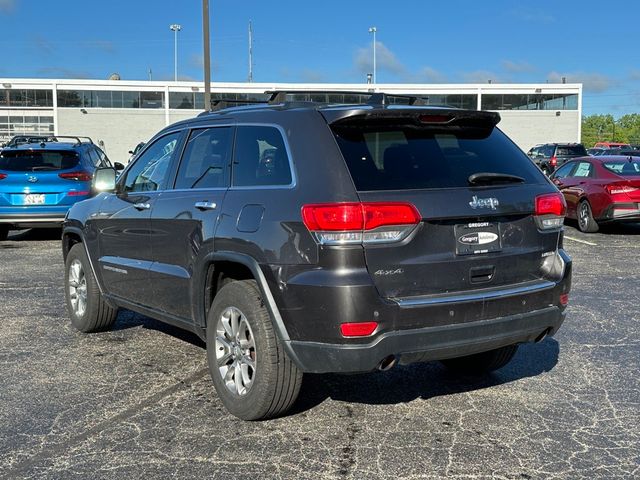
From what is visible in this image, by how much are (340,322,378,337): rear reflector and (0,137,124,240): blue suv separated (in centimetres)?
879

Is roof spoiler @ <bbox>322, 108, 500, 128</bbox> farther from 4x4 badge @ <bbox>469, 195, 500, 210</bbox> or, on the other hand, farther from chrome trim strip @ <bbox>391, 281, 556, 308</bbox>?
chrome trim strip @ <bbox>391, 281, 556, 308</bbox>

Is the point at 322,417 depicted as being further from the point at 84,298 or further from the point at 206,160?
the point at 84,298

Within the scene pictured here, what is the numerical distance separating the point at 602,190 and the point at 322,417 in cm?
1046

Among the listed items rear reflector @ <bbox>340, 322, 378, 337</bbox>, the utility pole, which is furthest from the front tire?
the utility pole

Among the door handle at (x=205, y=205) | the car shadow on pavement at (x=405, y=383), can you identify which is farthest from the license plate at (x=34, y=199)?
the car shadow on pavement at (x=405, y=383)

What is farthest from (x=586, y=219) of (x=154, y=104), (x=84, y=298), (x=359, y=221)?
(x=154, y=104)

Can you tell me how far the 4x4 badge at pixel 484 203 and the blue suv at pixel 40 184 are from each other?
343 inches

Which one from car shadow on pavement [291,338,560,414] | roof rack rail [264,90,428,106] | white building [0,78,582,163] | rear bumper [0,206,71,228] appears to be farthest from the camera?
white building [0,78,582,163]

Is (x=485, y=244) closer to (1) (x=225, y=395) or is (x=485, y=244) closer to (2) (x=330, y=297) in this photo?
(2) (x=330, y=297)

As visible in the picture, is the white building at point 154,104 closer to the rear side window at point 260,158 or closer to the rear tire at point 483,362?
the rear tire at point 483,362

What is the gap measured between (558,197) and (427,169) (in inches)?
35.7

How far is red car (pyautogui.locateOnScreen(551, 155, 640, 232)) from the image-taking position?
12656mm

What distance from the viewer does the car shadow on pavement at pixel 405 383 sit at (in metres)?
4.49

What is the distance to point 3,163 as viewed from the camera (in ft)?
39.1
